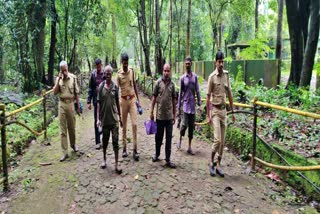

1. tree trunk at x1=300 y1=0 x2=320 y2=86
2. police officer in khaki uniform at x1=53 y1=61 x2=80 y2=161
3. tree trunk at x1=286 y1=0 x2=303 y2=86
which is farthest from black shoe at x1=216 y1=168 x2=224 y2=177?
tree trunk at x1=286 y1=0 x2=303 y2=86

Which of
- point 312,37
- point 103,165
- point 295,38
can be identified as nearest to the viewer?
point 103,165

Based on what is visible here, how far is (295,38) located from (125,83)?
7113 millimetres

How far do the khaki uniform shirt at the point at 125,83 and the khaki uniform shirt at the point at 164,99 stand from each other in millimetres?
714

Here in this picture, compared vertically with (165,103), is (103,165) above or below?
below

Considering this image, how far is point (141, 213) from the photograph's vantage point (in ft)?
15.3

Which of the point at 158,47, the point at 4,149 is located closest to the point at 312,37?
the point at 4,149

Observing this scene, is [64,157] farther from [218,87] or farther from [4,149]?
[218,87]

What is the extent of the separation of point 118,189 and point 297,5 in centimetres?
899

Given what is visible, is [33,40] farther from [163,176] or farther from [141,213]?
[141,213]

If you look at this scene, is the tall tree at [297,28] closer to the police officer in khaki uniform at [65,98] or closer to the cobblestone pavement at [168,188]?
the cobblestone pavement at [168,188]

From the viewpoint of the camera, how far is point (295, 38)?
1099 cm

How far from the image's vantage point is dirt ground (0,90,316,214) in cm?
491

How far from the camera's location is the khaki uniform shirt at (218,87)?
5.88m

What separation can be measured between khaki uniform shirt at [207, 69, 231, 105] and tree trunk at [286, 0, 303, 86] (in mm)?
6288
